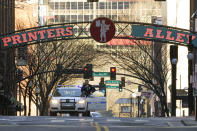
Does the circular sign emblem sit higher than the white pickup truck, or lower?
higher

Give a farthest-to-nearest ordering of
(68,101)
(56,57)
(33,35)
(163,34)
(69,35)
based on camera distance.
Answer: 1. (56,57)
2. (33,35)
3. (69,35)
4. (163,34)
5. (68,101)

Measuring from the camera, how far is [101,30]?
36.6 m

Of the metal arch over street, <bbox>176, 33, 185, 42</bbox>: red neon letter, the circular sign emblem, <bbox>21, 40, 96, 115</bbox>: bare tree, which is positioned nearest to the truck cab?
the circular sign emblem

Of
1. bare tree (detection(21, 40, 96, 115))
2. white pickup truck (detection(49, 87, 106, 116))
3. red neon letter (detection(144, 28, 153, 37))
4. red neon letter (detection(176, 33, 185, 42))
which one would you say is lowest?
white pickup truck (detection(49, 87, 106, 116))

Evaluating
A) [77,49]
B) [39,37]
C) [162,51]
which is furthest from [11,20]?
[39,37]

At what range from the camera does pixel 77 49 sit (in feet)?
185

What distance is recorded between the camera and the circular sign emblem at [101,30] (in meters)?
36.3

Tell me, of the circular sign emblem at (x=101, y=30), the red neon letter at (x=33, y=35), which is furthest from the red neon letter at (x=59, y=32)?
the circular sign emblem at (x=101, y=30)

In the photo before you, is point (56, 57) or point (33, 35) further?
point (56, 57)

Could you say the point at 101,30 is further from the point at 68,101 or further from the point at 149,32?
the point at 68,101

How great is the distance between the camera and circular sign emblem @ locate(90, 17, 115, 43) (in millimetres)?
36344

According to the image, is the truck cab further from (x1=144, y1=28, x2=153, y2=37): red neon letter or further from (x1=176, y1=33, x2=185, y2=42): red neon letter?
(x1=176, y1=33, x2=185, y2=42): red neon letter

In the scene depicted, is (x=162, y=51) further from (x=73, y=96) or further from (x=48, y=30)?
(x=73, y=96)

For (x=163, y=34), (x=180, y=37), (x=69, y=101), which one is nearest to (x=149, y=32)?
(x=163, y=34)
